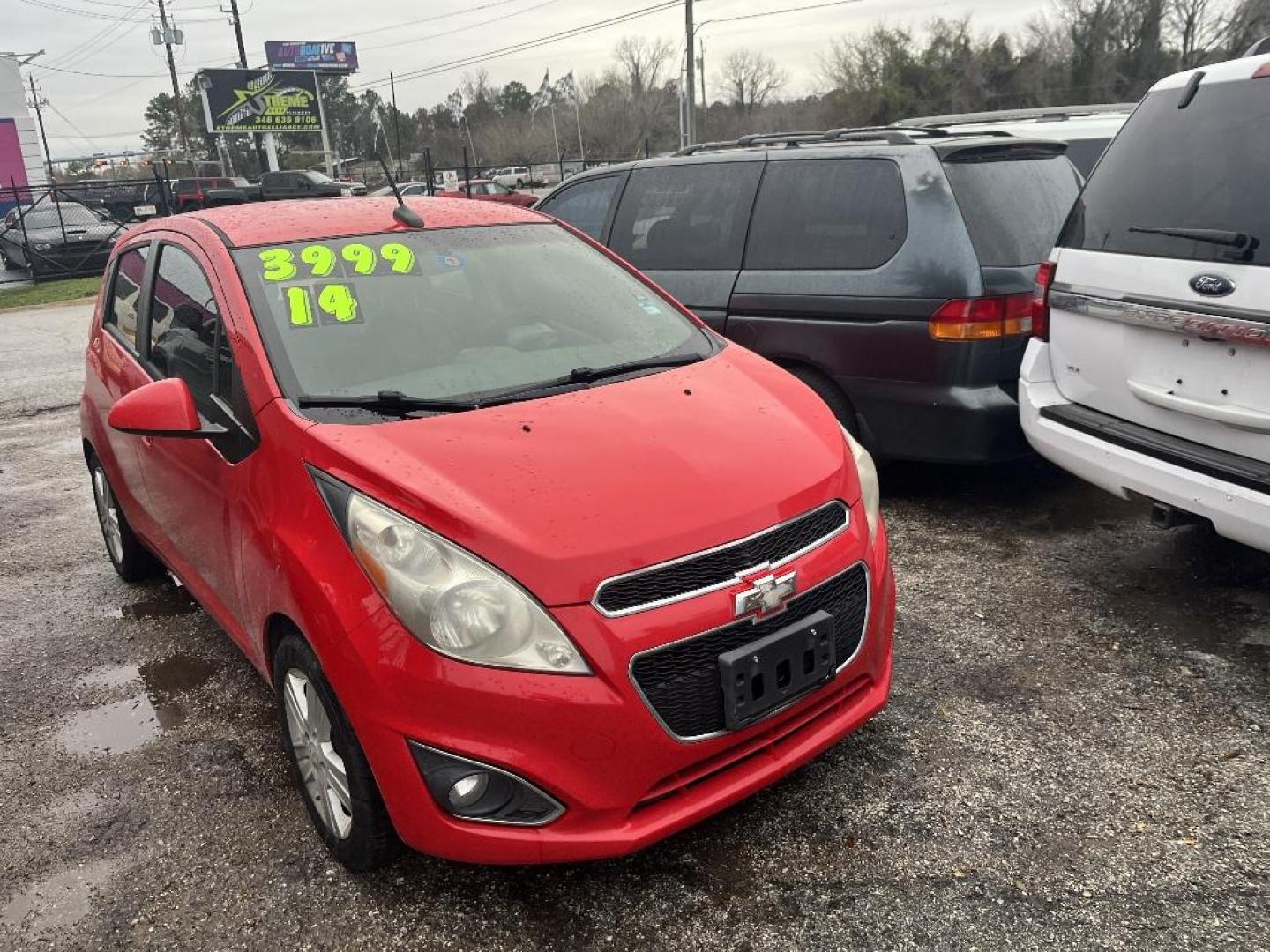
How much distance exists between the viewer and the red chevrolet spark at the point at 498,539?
2135 millimetres

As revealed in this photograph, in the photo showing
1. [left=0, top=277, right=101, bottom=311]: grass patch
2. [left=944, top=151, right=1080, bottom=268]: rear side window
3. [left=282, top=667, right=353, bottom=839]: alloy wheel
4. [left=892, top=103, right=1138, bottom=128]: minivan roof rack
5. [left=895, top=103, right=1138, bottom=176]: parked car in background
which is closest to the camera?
[left=282, top=667, right=353, bottom=839]: alloy wheel

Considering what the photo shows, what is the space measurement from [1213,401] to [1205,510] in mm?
352

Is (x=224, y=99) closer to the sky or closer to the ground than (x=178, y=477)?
closer to the sky

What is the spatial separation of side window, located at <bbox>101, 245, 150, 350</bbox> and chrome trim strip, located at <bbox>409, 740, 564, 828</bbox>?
2486 mm

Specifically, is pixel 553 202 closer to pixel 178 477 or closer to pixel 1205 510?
pixel 178 477

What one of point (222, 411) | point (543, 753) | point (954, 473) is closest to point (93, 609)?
point (222, 411)

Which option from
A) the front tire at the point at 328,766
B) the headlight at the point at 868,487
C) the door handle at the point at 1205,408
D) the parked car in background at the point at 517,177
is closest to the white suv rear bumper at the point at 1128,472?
the door handle at the point at 1205,408

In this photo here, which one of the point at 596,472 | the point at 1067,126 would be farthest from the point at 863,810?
the point at 1067,126

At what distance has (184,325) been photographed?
3.29 m

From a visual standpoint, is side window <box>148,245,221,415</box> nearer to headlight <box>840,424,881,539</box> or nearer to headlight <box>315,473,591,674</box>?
headlight <box>315,473,591,674</box>

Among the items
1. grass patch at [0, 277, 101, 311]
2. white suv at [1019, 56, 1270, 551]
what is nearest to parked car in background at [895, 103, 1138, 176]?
white suv at [1019, 56, 1270, 551]

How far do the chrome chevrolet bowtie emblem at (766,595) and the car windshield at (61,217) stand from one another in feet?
74.9

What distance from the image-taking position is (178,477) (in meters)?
3.28

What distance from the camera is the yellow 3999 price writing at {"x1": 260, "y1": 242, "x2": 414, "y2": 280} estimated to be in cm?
305
